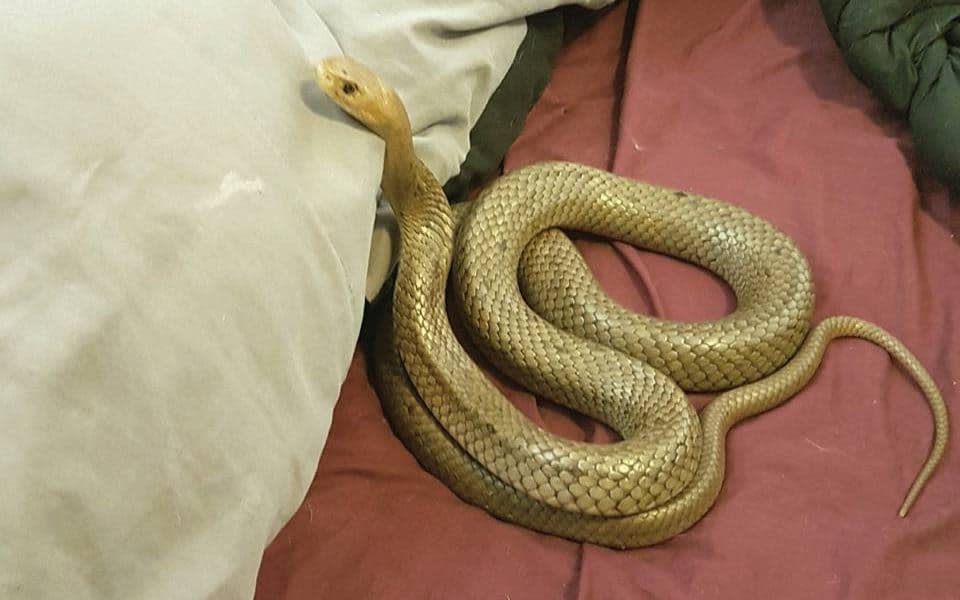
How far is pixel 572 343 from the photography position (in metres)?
1.18

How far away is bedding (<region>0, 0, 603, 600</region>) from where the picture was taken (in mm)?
670

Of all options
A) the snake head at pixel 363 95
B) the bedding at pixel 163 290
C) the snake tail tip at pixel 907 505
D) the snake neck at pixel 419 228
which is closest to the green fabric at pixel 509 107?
the snake neck at pixel 419 228

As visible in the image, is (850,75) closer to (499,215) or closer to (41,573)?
(499,215)

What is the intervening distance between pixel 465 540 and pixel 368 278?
0.98ft

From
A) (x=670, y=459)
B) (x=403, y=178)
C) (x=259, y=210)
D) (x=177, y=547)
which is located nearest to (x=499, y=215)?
(x=403, y=178)

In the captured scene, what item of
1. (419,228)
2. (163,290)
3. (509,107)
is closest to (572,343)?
(419,228)

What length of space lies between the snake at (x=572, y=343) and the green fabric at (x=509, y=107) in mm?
37

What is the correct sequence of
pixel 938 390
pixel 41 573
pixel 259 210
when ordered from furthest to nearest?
pixel 938 390
pixel 259 210
pixel 41 573

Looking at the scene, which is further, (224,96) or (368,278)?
(368,278)

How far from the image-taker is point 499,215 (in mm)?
1254

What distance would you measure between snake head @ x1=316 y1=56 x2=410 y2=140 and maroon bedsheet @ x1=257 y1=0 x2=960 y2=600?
0.33 meters

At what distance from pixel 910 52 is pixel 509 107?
1.83ft

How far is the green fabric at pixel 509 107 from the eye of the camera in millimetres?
1322

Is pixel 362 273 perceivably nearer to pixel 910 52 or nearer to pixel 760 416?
pixel 760 416
